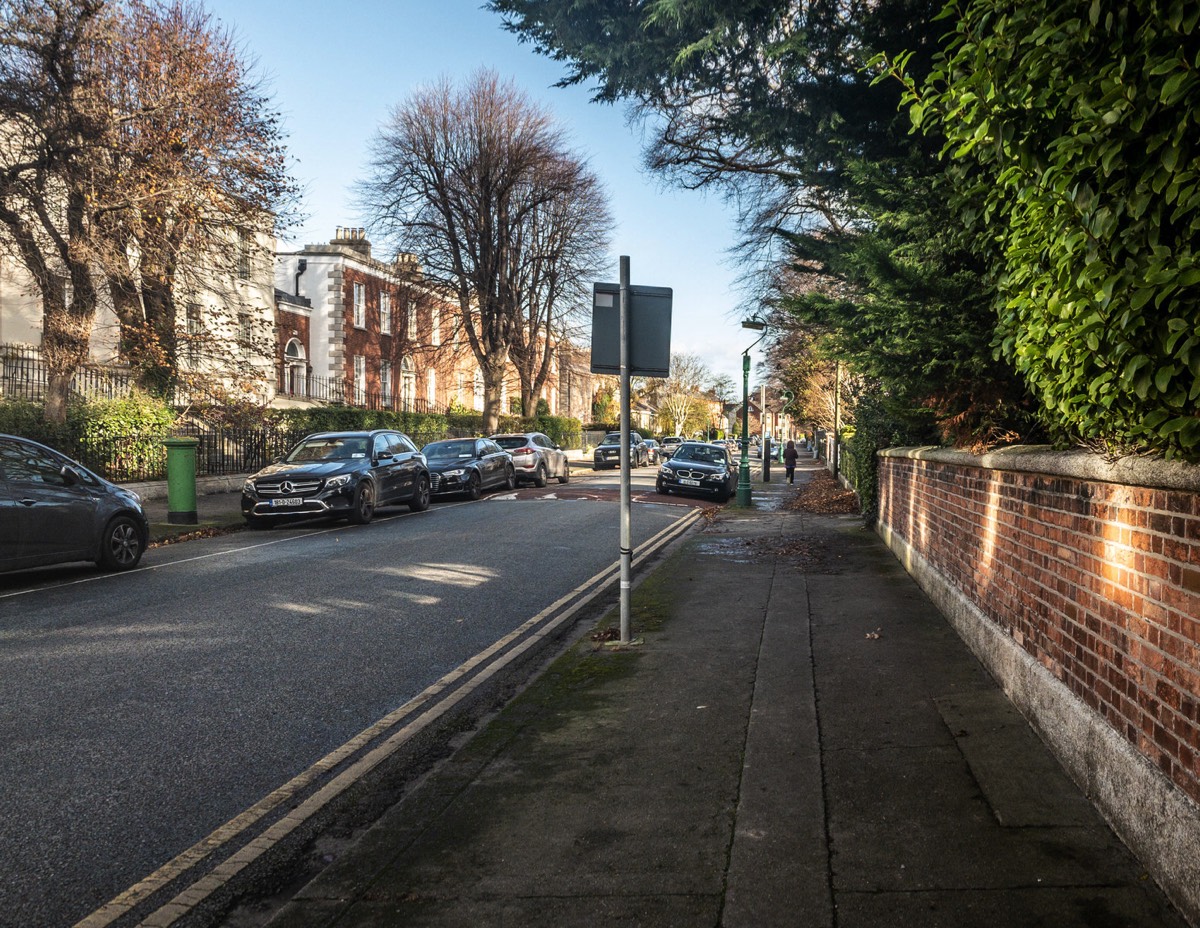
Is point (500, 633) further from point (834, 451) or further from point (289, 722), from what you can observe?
point (834, 451)

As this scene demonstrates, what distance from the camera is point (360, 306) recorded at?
49750 millimetres

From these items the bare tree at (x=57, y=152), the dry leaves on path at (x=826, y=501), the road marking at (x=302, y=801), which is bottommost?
the road marking at (x=302, y=801)

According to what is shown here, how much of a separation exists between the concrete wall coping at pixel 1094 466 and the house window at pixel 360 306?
1785 inches

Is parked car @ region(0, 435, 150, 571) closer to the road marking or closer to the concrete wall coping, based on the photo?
the road marking

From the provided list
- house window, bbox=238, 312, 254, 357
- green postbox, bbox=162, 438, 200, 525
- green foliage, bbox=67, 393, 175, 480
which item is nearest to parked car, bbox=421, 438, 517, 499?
house window, bbox=238, 312, 254, 357

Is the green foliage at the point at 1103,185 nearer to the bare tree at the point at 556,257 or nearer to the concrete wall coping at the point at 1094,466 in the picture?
the concrete wall coping at the point at 1094,466

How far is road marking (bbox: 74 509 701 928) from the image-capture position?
134 inches

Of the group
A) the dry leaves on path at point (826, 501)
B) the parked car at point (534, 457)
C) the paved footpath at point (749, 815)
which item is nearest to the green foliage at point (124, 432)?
the parked car at point (534, 457)

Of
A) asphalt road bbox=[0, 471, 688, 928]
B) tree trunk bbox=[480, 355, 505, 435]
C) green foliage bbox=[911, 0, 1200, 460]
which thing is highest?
tree trunk bbox=[480, 355, 505, 435]

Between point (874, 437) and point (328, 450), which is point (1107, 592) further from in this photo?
point (328, 450)

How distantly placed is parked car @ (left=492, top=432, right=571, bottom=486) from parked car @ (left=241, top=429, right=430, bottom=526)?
8486mm

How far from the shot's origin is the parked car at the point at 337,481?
52.8ft

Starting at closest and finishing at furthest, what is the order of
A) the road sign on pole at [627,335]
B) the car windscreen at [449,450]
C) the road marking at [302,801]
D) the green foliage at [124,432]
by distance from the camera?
the road marking at [302,801]
the road sign on pole at [627,335]
the green foliage at [124,432]
the car windscreen at [449,450]

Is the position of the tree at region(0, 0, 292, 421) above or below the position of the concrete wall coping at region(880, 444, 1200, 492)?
above
